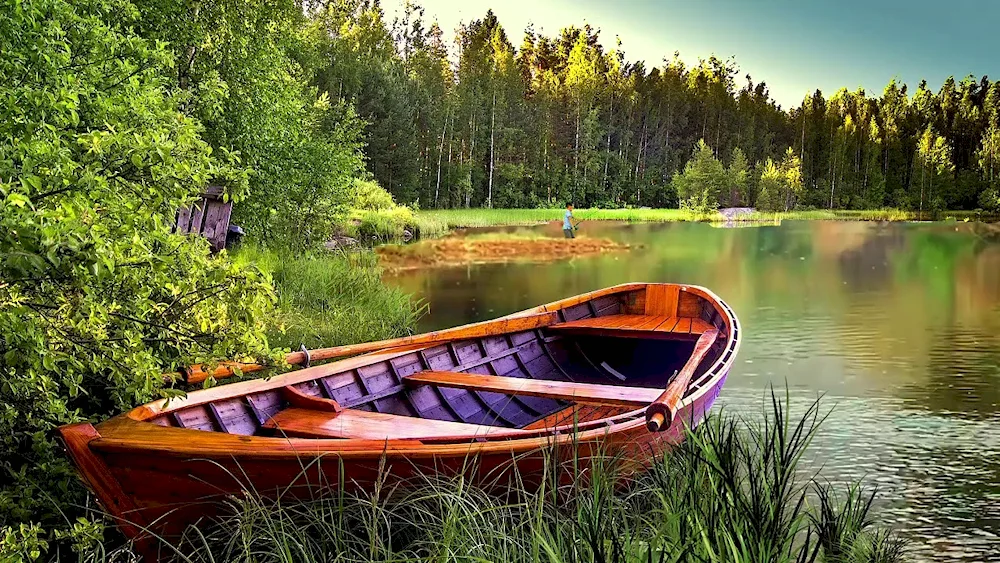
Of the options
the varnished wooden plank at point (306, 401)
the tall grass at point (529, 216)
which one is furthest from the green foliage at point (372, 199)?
the varnished wooden plank at point (306, 401)

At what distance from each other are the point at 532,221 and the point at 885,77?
166 ft

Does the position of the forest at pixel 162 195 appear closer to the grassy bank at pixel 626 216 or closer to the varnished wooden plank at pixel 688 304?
the varnished wooden plank at pixel 688 304

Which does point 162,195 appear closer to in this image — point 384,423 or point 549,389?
point 384,423

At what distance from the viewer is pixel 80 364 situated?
9.25 feet

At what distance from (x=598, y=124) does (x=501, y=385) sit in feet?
151

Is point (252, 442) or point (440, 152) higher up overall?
point (440, 152)

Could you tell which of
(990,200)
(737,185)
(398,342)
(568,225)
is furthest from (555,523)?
(990,200)

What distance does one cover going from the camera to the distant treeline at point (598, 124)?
3556 cm

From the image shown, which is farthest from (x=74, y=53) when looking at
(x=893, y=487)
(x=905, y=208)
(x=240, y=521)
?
(x=905, y=208)

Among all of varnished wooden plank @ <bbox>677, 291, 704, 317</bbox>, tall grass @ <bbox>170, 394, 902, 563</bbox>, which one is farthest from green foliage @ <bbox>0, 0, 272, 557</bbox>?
varnished wooden plank @ <bbox>677, 291, 704, 317</bbox>

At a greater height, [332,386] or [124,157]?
[124,157]

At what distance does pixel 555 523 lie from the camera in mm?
2584

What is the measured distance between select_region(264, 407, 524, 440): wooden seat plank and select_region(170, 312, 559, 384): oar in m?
0.32

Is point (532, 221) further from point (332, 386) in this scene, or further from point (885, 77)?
point (885, 77)
